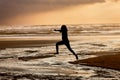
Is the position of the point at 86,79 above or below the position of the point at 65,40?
below

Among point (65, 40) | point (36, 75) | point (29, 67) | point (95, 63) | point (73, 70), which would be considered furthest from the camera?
point (65, 40)

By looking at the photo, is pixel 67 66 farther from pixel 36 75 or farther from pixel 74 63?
pixel 36 75

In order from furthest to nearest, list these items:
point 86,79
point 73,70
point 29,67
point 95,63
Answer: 1. point 95,63
2. point 29,67
3. point 73,70
4. point 86,79

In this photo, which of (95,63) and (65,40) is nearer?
(95,63)

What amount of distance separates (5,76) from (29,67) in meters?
3.07

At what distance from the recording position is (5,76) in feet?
46.5

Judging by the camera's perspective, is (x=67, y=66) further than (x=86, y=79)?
Yes

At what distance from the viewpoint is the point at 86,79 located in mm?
13438

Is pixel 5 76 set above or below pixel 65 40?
below

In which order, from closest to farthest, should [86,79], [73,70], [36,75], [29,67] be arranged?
1. [86,79]
2. [36,75]
3. [73,70]
4. [29,67]

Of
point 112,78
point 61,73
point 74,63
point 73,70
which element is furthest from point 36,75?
point 74,63

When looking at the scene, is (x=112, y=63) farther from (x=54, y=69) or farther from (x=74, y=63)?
(x=54, y=69)

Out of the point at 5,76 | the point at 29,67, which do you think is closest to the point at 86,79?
the point at 5,76

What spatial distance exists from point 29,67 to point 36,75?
9.12 ft
